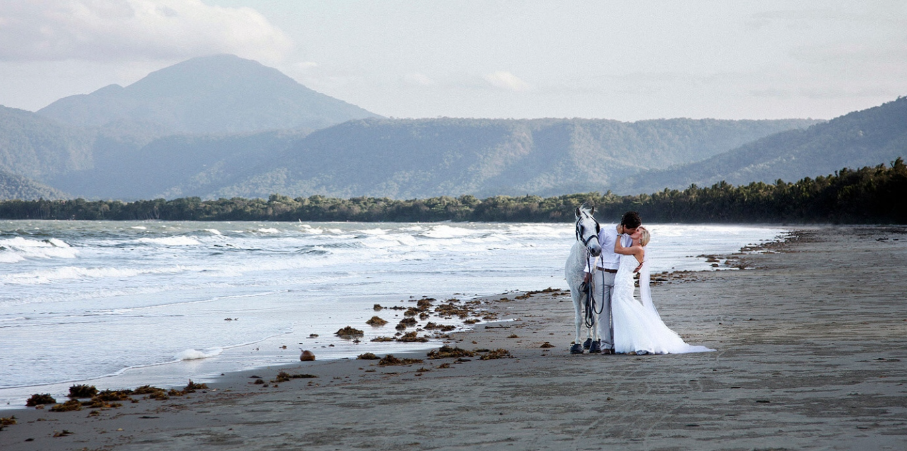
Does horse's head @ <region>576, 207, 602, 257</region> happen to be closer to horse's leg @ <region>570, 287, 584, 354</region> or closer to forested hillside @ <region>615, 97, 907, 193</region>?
horse's leg @ <region>570, 287, 584, 354</region>

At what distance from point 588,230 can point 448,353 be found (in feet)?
6.63

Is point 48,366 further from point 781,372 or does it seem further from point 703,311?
point 703,311

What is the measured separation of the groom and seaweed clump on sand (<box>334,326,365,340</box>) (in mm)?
3397

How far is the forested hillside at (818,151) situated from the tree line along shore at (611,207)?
2096cm

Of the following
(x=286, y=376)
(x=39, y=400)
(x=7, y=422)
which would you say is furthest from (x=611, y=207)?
(x=7, y=422)

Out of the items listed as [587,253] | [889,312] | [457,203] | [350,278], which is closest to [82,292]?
[350,278]

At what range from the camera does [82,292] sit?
17453 mm

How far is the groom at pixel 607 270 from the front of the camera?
8953mm

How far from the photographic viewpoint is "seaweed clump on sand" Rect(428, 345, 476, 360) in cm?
895

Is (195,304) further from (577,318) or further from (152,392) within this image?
(577,318)

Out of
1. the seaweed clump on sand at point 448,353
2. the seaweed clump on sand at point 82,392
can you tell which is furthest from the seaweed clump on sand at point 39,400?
the seaweed clump on sand at point 448,353

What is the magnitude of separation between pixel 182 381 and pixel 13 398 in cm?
140

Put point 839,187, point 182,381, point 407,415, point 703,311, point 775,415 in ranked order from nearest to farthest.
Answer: point 775,415, point 407,415, point 182,381, point 703,311, point 839,187

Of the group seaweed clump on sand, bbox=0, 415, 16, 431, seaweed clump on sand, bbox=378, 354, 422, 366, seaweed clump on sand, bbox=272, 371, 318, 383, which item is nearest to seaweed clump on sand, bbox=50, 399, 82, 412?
seaweed clump on sand, bbox=0, 415, 16, 431
